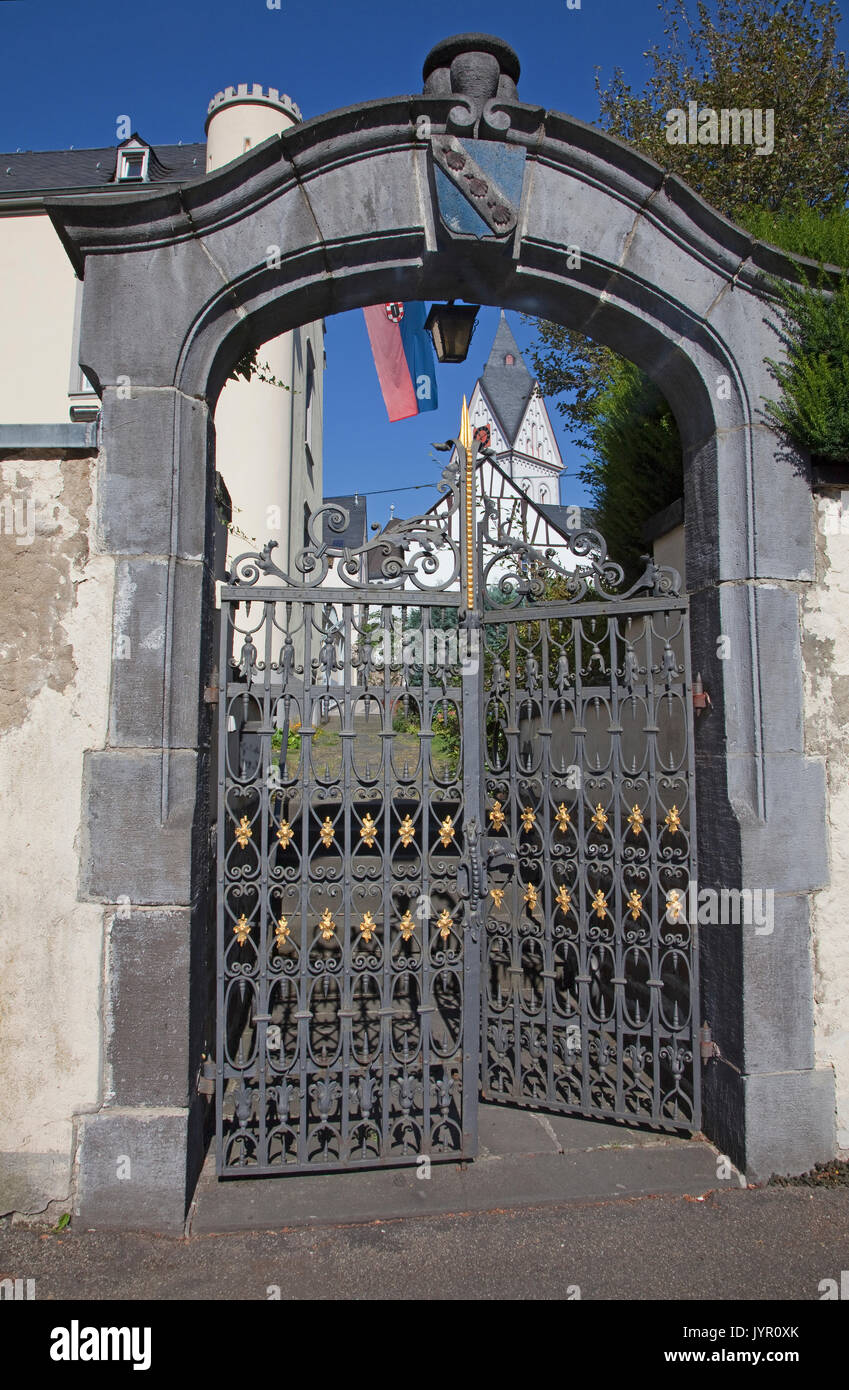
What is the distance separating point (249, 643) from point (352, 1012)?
5.04 feet

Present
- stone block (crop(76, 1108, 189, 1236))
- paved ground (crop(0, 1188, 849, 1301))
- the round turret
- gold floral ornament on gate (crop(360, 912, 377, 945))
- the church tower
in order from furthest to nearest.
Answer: the church tower, the round turret, gold floral ornament on gate (crop(360, 912, 377, 945)), stone block (crop(76, 1108, 189, 1236)), paved ground (crop(0, 1188, 849, 1301))

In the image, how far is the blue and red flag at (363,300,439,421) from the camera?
6551 mm

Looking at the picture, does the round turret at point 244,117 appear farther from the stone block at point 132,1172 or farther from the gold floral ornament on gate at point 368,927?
Answer: the stone block at point 132,1172

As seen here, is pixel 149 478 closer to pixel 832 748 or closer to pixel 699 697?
pixel 699 697

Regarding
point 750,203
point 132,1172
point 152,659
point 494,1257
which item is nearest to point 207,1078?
point 132,1172

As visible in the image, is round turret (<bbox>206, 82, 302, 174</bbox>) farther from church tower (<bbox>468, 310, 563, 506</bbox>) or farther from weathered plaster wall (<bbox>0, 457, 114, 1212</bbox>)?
church tower (<bbox>468, 310, 563, 506</bbox>)

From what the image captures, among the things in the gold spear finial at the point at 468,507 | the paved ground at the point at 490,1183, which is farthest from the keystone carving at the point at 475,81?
the paved ground at the point at 490,1183

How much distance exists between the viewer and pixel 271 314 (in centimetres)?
357

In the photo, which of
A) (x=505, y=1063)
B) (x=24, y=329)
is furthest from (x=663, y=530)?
(x=24, y=329)

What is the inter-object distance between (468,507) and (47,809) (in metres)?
2.04

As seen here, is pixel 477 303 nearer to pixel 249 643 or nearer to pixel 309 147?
pixel 309 147

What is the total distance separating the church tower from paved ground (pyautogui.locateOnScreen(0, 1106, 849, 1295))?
4547 centimetres

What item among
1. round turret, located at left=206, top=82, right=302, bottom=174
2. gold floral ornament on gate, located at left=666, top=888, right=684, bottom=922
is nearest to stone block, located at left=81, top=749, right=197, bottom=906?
gold floral ornament on gate, located at left=666, top=888, right=684, bottom=922
